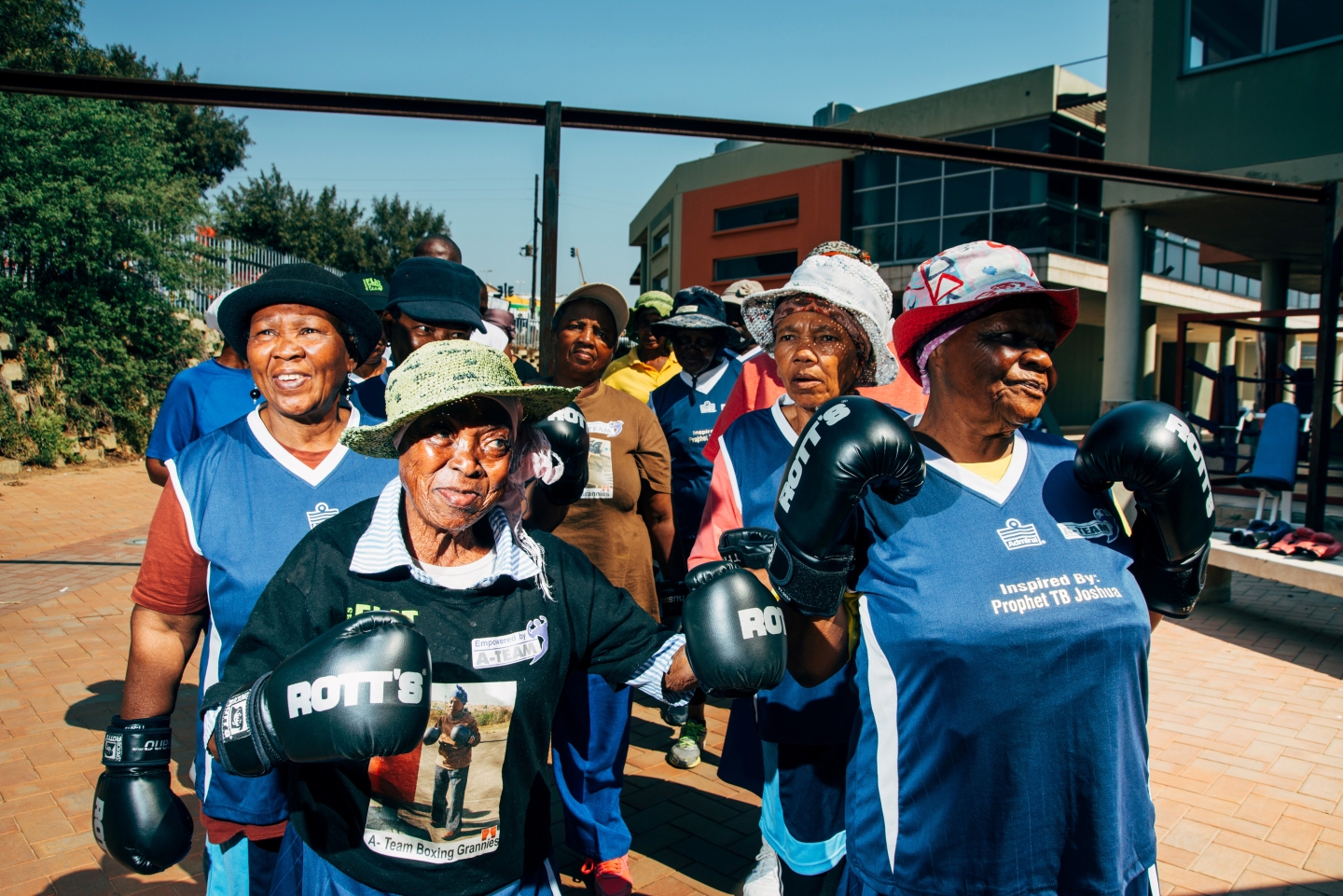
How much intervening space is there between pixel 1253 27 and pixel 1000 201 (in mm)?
9816

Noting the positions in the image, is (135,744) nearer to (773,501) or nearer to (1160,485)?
(773,501)

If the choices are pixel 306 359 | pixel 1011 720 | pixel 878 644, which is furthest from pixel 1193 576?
pixel 306 359

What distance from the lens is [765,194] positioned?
29.0m

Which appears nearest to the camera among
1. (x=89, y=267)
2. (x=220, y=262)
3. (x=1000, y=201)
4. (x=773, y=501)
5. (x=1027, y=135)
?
(x=773, y=501)

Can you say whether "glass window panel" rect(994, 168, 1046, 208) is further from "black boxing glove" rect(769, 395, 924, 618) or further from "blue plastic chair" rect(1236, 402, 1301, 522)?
"black boxing glove" rect(769, 395, 924, 618)

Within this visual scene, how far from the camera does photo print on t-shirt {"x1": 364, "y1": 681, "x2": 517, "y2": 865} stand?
1.53 metres

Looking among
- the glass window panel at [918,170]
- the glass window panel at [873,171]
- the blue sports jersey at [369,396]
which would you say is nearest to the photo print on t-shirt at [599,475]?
the blue sports jersey at [369,396]

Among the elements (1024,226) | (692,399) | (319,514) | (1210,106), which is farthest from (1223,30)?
(319,514)

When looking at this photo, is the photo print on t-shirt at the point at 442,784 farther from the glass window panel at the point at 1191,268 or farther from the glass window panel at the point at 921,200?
the glass window panel at the point at 1191,268

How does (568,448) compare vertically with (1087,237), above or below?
below

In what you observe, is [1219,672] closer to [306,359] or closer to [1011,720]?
[1011,720]

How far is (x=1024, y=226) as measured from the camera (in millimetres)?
21375

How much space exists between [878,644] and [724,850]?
6.56ft

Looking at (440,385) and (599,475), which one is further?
(599,475)
